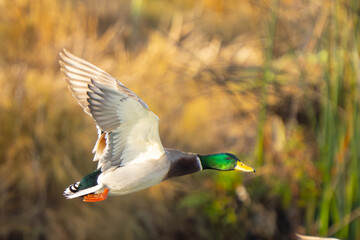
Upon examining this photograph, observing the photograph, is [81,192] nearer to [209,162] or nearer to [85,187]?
[85,187]

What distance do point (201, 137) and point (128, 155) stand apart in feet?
12.1

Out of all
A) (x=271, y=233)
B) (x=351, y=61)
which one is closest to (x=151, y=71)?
(x=271, y=233)

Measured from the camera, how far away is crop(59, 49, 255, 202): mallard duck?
1.88m

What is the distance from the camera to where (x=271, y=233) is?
198 inches

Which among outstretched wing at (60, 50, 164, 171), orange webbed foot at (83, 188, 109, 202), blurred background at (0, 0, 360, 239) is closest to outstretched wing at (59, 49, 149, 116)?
outstretched wing at (60, 50, 164, 171)

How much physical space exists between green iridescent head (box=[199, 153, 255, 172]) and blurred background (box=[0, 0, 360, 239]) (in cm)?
219

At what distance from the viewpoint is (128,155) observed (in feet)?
6.57

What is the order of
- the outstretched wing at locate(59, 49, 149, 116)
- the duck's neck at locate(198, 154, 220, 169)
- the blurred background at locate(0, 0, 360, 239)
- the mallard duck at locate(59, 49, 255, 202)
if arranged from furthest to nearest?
the blurred background at locate(0, 0, 360, 239) < the outstretched wing at locate(59, 49, 149, 116) < the duck's neck at locate(198, 154, 220, 169) < the mallard duck at locate(59, 49, 255, 202)

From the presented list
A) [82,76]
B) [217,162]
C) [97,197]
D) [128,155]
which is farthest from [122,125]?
[82,76]

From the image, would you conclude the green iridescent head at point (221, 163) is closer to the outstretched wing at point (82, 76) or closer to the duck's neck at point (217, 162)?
the duck's neck at point (217, 162)

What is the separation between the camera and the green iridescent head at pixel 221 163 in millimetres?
2000

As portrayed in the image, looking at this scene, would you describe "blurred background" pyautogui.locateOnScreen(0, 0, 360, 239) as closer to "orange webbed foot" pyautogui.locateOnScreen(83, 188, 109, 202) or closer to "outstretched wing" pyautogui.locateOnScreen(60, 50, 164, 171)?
"outstretched wing" pyautogui.locateOnScreen(60, 50, 164, 171)

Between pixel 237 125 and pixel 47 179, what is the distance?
1.87 m

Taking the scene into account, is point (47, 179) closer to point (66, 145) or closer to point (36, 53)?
point (66, 145)
